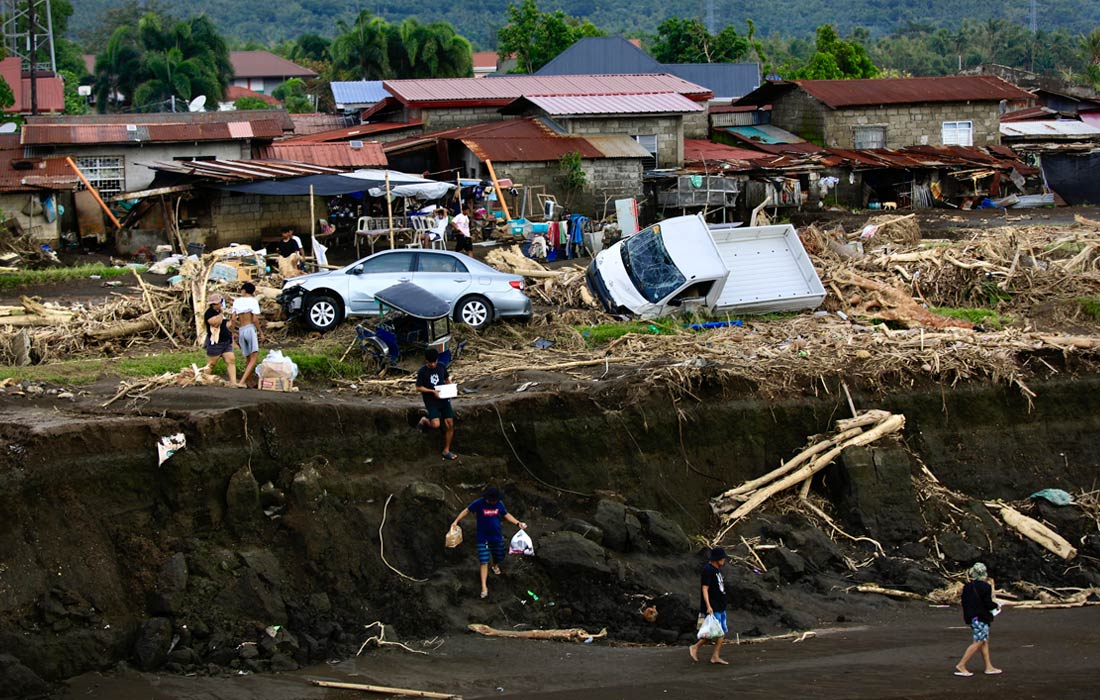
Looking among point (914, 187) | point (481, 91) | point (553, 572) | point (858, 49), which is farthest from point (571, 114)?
point (858, 49)

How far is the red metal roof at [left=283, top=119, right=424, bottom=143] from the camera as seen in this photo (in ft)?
127

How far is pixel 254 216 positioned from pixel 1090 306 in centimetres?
1704

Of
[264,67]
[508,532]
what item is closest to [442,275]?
[508,532]

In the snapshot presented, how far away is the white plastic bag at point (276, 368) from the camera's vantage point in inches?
643

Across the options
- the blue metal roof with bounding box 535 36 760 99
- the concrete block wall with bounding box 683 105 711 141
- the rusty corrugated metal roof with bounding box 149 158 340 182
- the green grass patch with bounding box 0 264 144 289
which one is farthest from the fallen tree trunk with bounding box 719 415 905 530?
the blue metal roof with bounding box 535 36 760 99

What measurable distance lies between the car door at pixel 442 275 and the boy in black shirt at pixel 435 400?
442 centimetres

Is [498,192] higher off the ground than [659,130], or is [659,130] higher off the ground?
[659,130]

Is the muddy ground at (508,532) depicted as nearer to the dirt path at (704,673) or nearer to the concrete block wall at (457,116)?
the dirt path at (704,673)

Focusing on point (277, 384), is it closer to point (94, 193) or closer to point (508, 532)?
point (508, 532)

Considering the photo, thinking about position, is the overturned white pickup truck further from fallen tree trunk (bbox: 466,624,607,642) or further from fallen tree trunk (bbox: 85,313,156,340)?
fallen tree trunk (bbox: 466,624,607,642)

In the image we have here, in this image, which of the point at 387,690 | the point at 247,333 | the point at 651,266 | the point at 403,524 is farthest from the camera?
Answer: the point at 651,266

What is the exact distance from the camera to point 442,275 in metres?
19.9

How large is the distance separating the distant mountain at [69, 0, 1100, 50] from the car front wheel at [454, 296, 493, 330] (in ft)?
465

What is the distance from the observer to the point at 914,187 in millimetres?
37438
